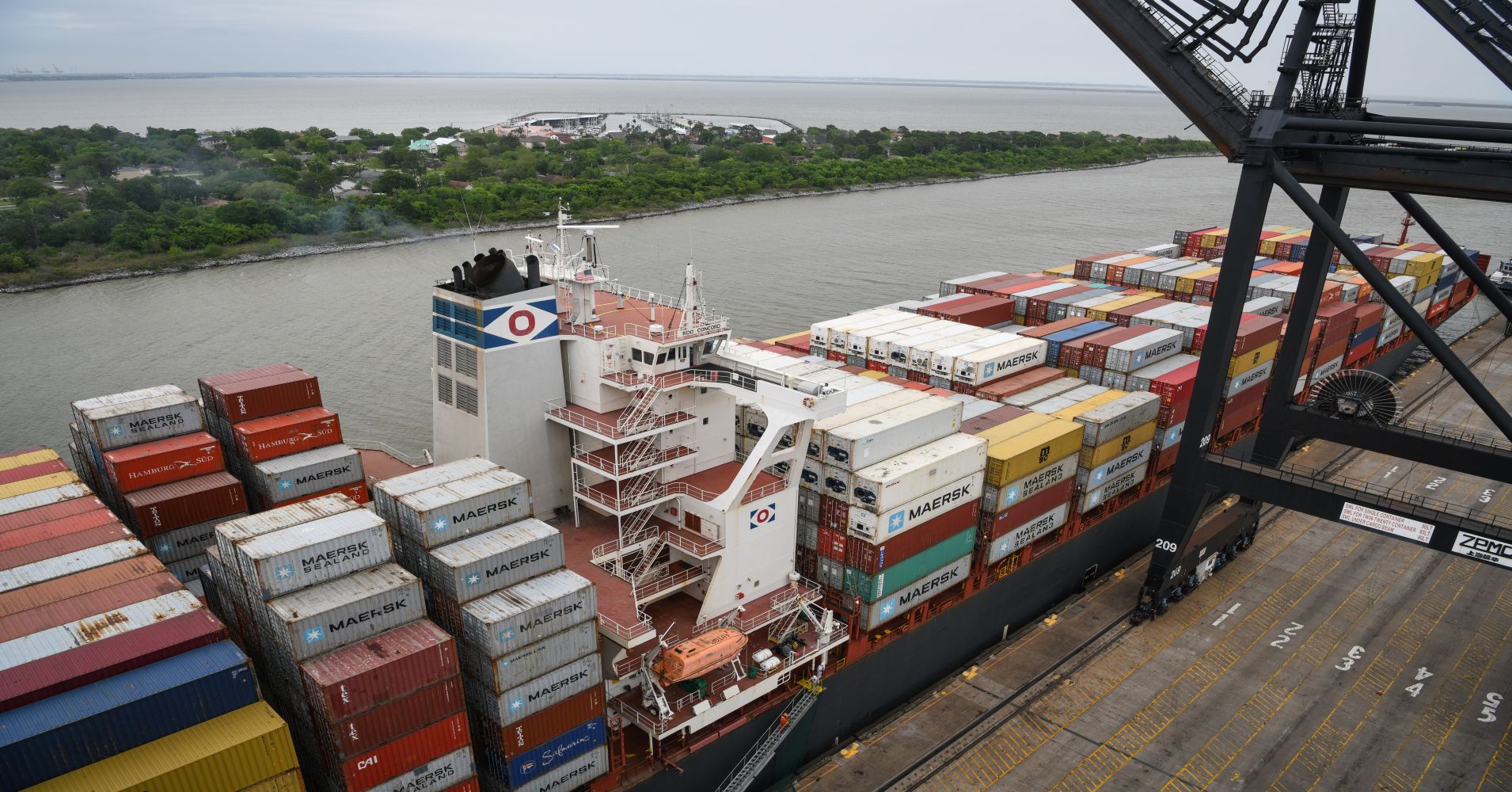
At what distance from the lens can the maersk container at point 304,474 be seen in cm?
1930

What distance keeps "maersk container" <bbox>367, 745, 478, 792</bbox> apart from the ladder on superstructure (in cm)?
658

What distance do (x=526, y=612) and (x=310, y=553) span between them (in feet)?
12.2

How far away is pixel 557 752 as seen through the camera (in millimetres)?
15680

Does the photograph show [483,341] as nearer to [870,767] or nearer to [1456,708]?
[870,767]

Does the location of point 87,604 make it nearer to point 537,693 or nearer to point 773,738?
point 537,693

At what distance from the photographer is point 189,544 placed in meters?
18.9

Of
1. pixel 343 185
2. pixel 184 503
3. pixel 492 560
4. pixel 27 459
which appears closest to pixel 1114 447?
pixel 492 560

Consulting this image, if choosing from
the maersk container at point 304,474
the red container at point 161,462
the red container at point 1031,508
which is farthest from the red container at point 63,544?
the red container at point 1031,508

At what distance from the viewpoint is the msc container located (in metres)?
21.1

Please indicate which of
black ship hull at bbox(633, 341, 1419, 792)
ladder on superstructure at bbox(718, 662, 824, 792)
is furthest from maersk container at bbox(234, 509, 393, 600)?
ladder on superstructure at bbox(718, 662, 824, 792)

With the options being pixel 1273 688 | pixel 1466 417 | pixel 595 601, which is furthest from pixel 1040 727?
pixel 1466 417

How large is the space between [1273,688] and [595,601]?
20774mm

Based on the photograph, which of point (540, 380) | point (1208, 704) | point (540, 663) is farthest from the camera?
point (1208, 704)

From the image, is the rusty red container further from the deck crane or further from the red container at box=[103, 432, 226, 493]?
the deck crane
